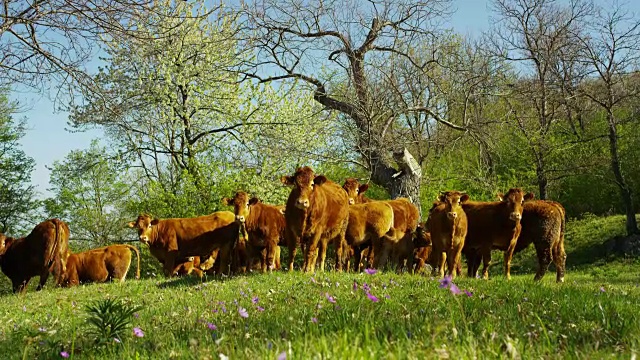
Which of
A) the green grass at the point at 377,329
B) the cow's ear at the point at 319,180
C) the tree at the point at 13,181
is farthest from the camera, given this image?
the tree at the point at 13,181

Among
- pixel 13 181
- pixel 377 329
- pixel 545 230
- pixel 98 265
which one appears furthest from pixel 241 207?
pixel 13 181

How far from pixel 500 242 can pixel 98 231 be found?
108 ft

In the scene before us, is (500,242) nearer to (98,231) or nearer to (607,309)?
(607,309)

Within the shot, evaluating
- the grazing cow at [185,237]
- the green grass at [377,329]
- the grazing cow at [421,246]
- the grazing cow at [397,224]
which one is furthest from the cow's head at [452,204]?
the grazing cow at [185,237]

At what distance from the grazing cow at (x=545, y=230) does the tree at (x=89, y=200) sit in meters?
31.6

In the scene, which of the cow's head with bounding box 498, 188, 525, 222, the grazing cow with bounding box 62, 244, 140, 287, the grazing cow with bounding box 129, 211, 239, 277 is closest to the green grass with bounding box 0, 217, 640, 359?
the cow's head with bounding box 498, 188, 525, 222

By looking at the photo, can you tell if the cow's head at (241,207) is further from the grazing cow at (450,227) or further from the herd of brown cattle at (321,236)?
the grazing cow at (450,227)

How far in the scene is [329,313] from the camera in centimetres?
464

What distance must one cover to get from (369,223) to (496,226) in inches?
122

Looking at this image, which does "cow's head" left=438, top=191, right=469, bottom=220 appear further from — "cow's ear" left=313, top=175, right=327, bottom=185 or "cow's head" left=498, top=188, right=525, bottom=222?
"cow's ear" left=313, top=175, right=327, bottom=185

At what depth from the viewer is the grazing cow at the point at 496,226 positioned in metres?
14.7

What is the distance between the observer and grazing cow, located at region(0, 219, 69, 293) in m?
18.0

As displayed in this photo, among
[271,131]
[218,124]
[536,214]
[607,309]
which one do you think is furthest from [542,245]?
[218,124]

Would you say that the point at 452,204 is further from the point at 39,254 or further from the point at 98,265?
the point at 98,265
